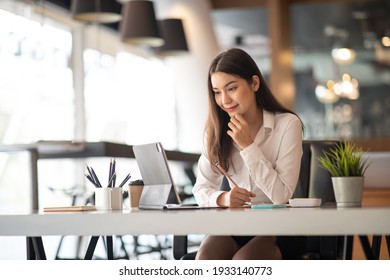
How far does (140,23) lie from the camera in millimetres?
6941

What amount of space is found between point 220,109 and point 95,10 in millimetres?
3966

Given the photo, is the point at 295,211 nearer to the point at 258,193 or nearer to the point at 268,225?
the point at 268,225

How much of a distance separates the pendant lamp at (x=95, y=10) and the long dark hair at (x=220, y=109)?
3.81 meters

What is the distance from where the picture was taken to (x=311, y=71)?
37.3ft

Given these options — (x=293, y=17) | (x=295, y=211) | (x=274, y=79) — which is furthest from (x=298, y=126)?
(x=293, y=17)

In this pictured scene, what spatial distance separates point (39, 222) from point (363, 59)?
943 centimetres

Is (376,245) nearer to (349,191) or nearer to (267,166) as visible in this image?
(267,166)

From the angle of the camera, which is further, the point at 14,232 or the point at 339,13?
the point at 339,13

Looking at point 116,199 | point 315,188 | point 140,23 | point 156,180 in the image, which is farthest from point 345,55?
point 116,199

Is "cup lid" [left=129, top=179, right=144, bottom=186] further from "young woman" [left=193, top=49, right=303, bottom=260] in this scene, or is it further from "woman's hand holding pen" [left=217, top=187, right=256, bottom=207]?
"woman's hand holding pen" [left=217, top=187, right=256, bottom=207]

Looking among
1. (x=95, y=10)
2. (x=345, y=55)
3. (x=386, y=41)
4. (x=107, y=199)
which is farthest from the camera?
(x=345, y=55)

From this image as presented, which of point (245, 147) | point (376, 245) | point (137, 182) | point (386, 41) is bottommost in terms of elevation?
point (376, 245)

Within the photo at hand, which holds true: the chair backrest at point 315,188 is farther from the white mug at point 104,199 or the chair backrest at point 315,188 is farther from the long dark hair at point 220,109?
the white mug at point 104,199

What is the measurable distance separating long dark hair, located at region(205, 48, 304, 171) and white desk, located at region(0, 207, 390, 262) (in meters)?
0.93
